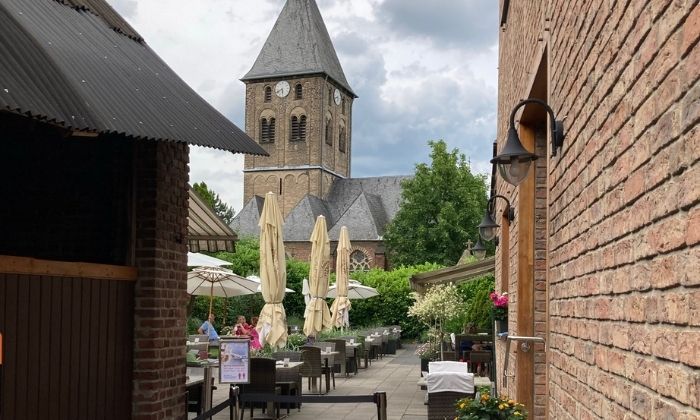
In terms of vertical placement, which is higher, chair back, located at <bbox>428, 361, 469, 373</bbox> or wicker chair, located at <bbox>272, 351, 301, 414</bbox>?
chair back, located at <bbox>428, 361, 469, 373</bbox>

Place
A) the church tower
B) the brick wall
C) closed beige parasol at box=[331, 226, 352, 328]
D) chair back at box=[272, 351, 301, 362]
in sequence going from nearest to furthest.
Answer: the brick wall
chair back at box=[272, 351, 301, 362]
closed beige parasol at box=[331, 226, 352, 328]
the church tower

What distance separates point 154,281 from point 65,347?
1179 mm

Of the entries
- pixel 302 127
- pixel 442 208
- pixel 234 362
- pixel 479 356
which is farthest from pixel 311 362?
pixel 302 127

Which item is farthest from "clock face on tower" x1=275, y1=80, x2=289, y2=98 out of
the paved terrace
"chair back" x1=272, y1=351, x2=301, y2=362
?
"chair back" x1=272, y1=351, x2=301, y2=362

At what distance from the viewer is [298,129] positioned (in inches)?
2709

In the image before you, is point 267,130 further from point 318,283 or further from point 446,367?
point 446,367

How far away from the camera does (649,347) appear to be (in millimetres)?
2457

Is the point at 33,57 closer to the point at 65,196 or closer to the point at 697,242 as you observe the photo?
the point at 65,196

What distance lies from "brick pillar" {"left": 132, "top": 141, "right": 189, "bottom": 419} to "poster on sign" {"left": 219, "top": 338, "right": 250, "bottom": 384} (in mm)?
1038

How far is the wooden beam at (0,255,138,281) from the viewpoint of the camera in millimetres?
5680

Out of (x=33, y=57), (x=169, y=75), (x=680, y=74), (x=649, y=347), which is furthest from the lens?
(x=169, y=75)

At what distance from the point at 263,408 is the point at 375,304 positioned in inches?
958

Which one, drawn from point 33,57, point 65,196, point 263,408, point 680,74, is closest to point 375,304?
point 263,408

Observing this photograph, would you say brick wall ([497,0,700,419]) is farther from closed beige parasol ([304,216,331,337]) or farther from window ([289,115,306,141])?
window ([289,115,306,141])
